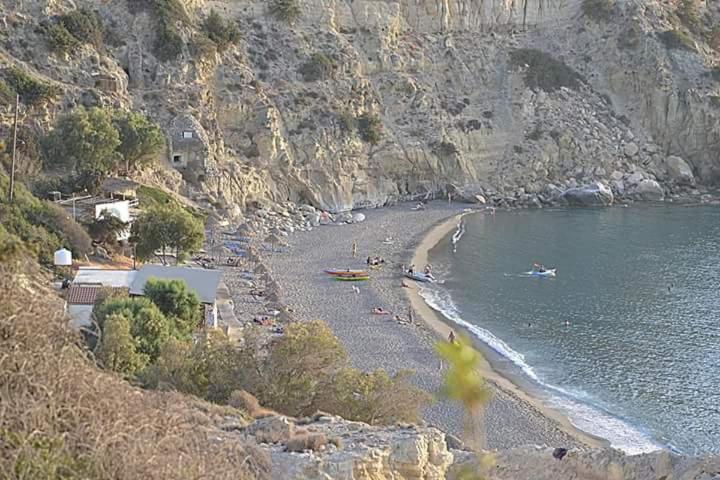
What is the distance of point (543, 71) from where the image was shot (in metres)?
74.8

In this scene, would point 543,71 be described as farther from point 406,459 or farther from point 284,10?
point 406,459

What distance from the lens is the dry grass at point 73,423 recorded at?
781cm

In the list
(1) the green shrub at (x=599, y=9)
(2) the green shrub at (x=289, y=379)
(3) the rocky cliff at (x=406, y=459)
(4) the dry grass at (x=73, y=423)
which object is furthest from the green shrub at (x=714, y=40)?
(4) the dry grass at (x=73, y=423)

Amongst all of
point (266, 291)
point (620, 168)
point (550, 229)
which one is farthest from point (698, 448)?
point (620, 168)

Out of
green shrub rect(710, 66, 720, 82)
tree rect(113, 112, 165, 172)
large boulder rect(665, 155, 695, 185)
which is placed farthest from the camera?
green shrub rect(710, 66, 720, 82)

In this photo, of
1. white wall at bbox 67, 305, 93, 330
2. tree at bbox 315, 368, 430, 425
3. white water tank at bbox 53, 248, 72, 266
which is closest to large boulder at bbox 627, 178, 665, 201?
white water tank at bbox 53, 248, 72, 266

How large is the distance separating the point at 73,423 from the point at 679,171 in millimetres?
71795

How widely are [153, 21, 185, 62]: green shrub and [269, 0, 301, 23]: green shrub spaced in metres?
11.5

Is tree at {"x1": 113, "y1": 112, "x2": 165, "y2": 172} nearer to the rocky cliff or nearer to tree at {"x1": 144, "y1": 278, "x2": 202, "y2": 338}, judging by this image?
tree at {"x1": 144, "y1": 278, "x2": 202, "y2": 338}

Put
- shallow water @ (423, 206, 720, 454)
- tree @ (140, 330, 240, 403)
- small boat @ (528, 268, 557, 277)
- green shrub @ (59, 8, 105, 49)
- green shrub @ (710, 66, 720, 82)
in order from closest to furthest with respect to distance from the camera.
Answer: tree @ (140, 330, 240, 403)
shallow water @ (423, 206, 720, 454)
small boat @ (528, 268, 557, 277)
green shrub @ (59, 8, 105, 49)
green shrub @ (710, 66, 720, 82)

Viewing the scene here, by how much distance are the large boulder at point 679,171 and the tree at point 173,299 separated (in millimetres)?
56423

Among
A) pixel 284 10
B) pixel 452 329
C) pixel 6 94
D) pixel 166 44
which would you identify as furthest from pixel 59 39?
pixel 452 329

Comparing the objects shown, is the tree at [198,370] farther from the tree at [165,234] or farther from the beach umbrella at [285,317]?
the tree at [165,234]

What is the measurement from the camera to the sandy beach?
26.3 m
